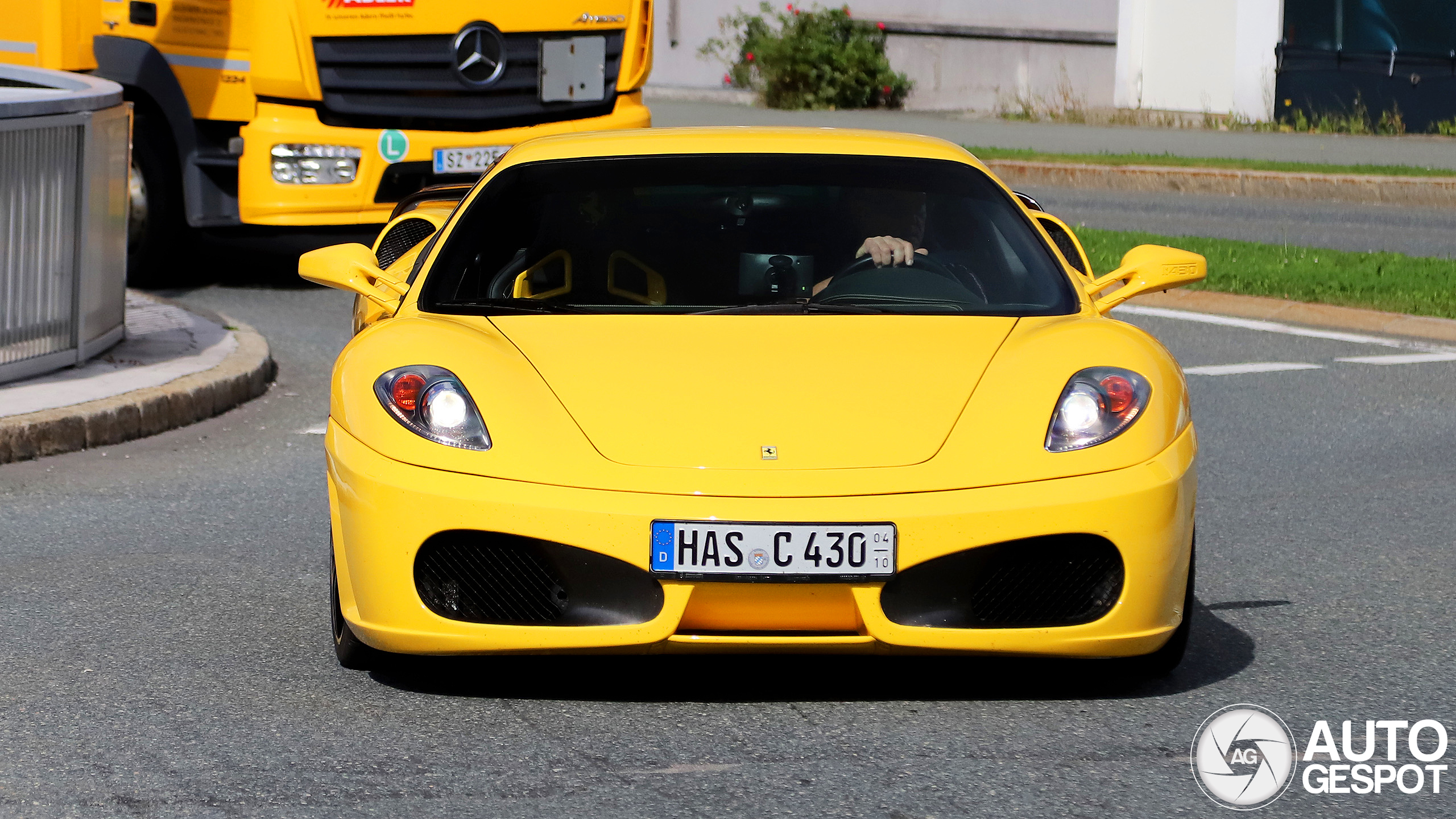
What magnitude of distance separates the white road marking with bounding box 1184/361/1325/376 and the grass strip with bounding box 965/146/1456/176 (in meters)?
8.29

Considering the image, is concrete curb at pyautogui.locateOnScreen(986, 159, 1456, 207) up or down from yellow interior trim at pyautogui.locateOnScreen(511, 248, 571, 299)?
up

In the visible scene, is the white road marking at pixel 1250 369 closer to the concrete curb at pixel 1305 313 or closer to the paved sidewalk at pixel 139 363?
the concrete curb at pixel 1305 313

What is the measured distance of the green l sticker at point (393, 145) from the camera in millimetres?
11148

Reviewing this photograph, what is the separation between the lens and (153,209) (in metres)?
11.4

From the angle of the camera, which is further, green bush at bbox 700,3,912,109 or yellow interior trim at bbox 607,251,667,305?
green bush at bbox 700,3,912,109

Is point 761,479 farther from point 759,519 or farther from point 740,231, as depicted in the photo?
point 740,231

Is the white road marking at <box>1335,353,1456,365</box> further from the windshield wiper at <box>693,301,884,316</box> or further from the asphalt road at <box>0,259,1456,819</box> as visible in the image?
the windshield wiper at <box>693,301,884,316</box>

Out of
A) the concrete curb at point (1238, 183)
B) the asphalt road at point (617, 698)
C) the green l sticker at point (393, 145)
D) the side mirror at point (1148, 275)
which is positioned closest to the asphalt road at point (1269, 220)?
the concrete curb at point (1238, 183)

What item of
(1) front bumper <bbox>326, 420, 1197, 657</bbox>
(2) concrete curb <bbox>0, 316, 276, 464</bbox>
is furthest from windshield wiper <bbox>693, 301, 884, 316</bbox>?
(2) concrete curb <bbox>0, 316, 276, 464</bbox>

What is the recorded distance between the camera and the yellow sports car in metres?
3.87

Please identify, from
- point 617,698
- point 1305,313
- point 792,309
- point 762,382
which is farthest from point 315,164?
point 617,698

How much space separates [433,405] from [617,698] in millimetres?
727

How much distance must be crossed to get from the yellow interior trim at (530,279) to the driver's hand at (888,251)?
76cm

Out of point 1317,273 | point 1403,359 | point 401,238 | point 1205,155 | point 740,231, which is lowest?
point 1403,359
